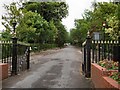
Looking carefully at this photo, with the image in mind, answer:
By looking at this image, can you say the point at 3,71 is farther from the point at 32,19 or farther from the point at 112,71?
the point at 32,19

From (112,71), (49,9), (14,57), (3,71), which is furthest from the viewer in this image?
(49,9)

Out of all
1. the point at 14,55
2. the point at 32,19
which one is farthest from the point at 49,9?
the point at 14,55

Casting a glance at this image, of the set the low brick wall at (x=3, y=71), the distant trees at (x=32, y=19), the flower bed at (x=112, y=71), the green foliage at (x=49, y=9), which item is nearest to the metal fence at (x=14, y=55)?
the low brick wall at (x=3, y=71)

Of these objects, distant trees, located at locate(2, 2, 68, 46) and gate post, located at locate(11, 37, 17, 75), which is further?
distant trees, located at locate(2, 2, 68, 46)

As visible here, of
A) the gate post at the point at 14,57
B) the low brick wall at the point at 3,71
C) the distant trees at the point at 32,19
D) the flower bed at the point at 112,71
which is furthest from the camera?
the distant trees at the point at 32,19

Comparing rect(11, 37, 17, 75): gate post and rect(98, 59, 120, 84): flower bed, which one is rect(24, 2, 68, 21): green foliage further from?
rect(98, 59, 120, 84): flower bed

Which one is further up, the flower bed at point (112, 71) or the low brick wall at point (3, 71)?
the flower bed at point (112, 71)

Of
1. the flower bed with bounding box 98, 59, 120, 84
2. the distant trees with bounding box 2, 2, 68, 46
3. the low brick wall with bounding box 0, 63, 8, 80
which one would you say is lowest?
the low brick wall with bounding box 0, 63, 8, 80

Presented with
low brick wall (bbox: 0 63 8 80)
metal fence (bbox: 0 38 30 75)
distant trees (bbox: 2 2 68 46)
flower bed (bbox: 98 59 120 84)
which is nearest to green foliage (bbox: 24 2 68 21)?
distant trees (bbox: 2 2 68 46)

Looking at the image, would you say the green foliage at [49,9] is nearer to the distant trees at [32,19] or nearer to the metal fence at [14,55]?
the distant trees at [32,19]

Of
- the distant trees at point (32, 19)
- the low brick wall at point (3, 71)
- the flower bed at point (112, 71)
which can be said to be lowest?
the low brick wall at point (3, 71)

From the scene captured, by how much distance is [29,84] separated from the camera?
10.8 metres

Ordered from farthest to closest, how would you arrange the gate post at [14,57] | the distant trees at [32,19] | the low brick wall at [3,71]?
the distant trees at [32,19], the gate post at [14,57], the low brick wall at [3,71]

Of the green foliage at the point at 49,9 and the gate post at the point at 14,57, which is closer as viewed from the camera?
the gate post at the point at 14,57
